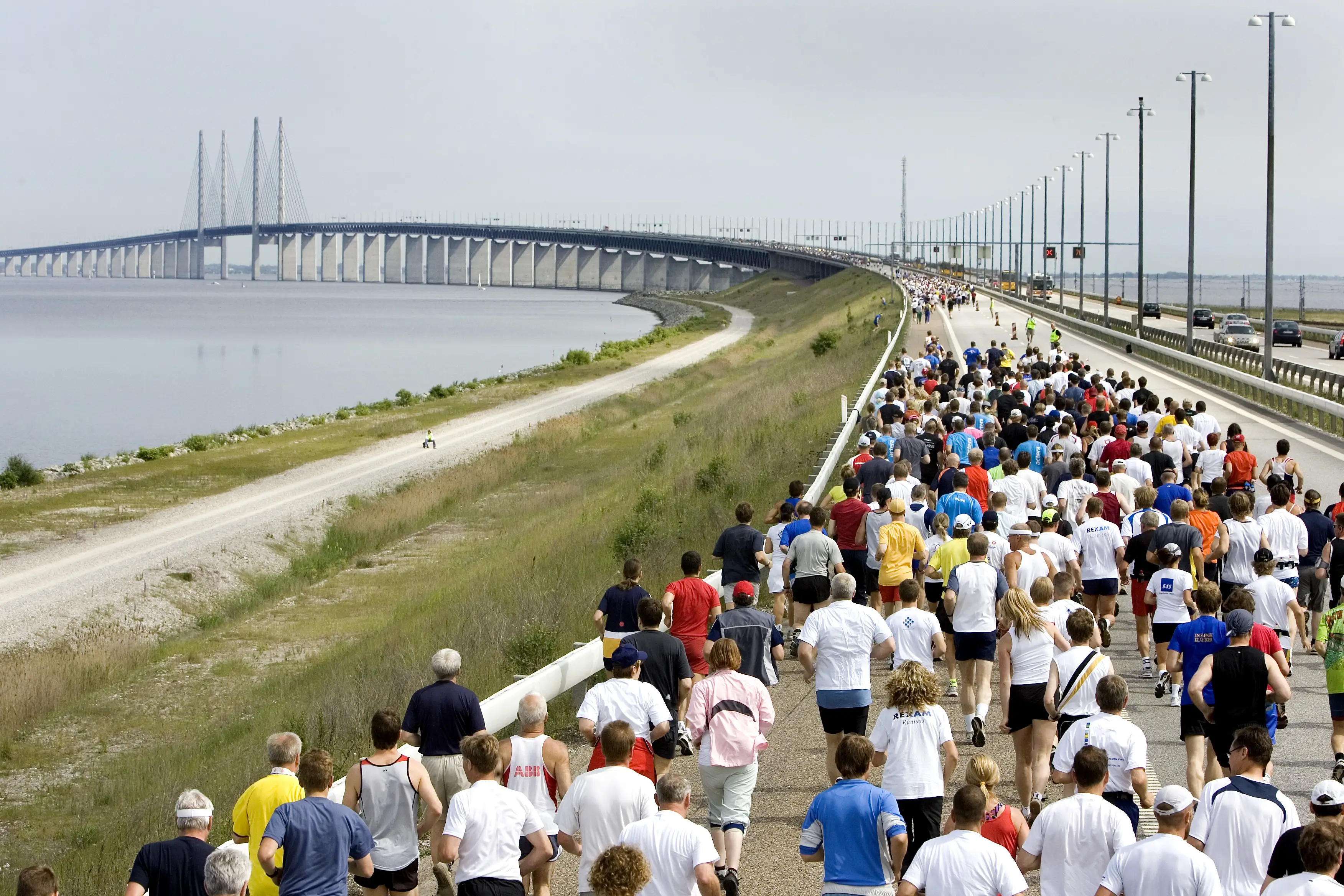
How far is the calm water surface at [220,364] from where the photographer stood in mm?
66125

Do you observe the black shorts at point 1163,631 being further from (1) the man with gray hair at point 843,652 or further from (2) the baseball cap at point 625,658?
(2) the baseball cap at point 625,658

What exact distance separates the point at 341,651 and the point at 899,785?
43.3 feet

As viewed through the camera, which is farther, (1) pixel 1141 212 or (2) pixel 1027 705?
(1) pixel 1141 212

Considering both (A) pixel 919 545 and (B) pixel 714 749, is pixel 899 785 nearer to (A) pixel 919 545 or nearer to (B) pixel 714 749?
(B) pixel 714 749

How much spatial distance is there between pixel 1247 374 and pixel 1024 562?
1064 inches

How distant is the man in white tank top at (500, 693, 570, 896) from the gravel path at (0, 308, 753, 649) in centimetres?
1802

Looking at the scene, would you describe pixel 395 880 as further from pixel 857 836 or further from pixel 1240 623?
pixel 1240 623

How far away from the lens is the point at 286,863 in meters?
6.57

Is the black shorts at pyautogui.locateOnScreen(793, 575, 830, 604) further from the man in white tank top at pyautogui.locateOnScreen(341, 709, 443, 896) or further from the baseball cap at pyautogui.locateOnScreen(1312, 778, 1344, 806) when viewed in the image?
the baseball cap at pyautogui.locateOnScreen(1312, 778, 1344, 806)

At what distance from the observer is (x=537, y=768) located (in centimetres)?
745

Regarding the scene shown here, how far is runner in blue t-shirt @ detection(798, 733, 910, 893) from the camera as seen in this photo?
6348 mm

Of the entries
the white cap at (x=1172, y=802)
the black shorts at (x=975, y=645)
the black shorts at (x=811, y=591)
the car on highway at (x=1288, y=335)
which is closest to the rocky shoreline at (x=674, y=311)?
the car on highway at (x=1288, y=335)

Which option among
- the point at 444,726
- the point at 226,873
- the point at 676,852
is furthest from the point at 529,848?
the point at 226,873

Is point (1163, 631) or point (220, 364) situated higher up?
point (220, 364)
